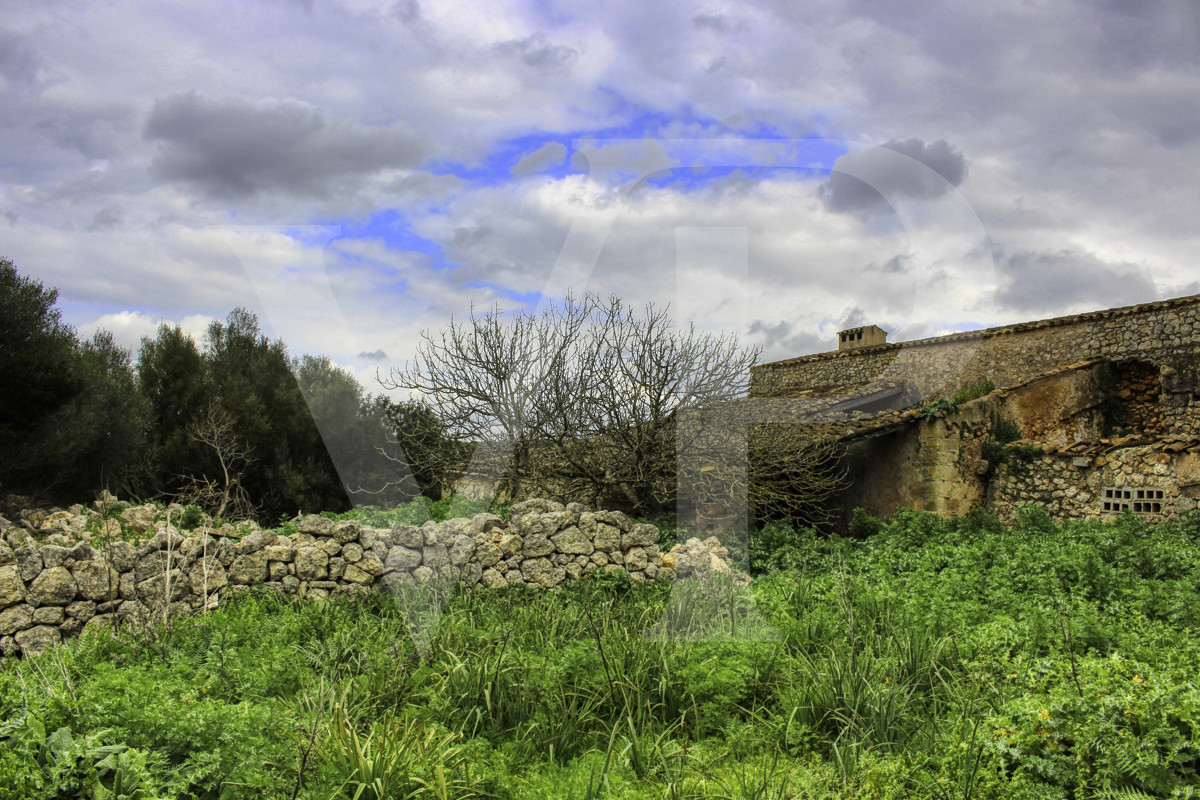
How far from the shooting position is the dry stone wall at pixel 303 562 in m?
6.93

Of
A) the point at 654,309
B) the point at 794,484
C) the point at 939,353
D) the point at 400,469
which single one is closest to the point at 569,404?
the point at 654,309

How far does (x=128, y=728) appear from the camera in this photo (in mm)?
3439

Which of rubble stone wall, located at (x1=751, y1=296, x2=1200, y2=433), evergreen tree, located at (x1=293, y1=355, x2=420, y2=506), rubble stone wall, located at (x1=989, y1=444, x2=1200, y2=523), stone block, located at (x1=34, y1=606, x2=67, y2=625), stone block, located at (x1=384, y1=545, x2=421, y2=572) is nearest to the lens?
stone block, located at (x1=34, y1=606, x2=67, y2=625)

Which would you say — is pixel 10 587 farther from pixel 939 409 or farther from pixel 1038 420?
pixel 1038 420

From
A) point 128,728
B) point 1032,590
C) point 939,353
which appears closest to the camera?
point 128,728

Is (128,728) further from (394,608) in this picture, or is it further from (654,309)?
(654,309)

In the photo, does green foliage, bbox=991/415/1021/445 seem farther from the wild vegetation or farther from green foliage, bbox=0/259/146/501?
green foliage, bbox=0/259/146/501

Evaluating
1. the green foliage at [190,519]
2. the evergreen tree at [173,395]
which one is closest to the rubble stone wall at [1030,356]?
the green foliage at [190,519]

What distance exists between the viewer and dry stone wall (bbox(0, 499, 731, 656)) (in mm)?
6930

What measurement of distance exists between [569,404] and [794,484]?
415cm

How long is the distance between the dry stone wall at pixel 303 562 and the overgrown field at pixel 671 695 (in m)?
0.54

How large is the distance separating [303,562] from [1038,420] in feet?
45.8

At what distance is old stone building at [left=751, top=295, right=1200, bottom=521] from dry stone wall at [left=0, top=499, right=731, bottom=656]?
14.3 ft

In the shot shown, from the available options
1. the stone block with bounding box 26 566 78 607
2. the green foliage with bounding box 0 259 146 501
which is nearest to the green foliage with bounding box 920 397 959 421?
the stone block with bounding box 26 566 78 607
